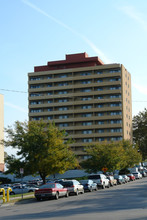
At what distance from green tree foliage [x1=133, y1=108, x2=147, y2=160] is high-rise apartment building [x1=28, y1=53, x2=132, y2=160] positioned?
11818mm

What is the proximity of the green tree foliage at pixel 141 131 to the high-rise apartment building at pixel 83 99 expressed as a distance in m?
11.8

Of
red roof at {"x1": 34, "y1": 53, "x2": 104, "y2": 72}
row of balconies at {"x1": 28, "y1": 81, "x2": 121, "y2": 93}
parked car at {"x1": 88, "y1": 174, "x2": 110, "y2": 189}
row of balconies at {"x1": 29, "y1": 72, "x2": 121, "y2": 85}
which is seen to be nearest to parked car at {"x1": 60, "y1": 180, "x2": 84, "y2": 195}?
parked car at {"x1": 88, "y1": 174, "x2": 110, "y2": 189}

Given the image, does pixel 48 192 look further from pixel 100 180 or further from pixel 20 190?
pixel 20 190

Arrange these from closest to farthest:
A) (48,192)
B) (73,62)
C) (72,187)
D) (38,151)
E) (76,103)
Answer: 1. (48,192)
2. (72,187)
3. (38,151)
4. (76,103)
5. (73,62)

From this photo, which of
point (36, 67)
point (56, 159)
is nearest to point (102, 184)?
point (56, 159)

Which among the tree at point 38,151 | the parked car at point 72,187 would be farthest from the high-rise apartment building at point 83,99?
the parked car at point 72,187

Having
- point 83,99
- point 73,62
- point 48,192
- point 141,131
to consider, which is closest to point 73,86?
point 83,99

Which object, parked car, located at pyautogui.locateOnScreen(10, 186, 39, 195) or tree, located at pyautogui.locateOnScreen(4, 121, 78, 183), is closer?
tree, located at pyautogui.locateOnScreen(4, 121, 78, 183)

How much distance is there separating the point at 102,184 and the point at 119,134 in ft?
202

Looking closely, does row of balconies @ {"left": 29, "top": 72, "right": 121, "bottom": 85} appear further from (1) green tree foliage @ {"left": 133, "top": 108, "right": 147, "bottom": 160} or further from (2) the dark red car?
(2) the dark red car

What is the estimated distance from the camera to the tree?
3897 cm

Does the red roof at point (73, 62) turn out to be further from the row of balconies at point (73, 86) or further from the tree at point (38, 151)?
the tree at point (38, 151)

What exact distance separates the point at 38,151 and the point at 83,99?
234 feet

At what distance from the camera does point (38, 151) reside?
1558 inches
